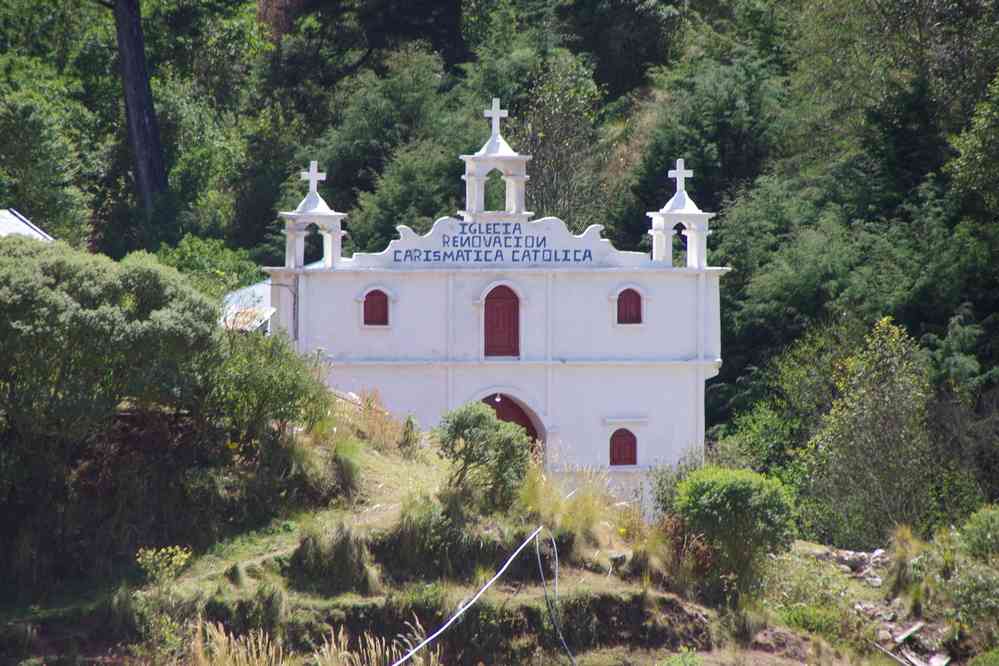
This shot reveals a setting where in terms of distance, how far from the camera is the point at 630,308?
3653 cm

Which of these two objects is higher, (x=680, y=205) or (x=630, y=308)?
(x=680, y=205)

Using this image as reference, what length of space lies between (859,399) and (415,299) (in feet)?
Result: 30.0

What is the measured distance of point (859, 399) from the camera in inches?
1371

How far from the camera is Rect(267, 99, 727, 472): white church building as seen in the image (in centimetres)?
3603

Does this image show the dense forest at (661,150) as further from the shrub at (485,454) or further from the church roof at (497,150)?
the shrub at (485,454)

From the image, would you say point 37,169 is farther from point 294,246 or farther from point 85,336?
point 85,336

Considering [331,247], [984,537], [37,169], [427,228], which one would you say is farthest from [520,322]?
[37,169]

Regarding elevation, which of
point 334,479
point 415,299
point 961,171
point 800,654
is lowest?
point 800,654

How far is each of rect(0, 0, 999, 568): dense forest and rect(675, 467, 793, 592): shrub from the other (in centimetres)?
775

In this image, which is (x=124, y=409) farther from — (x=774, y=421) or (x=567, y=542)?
(x=774, y=421)

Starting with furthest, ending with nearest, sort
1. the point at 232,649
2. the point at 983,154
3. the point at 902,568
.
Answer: the point at 983,154, the point at 902,568, the point at 232,649

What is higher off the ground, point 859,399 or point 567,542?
point 859,399

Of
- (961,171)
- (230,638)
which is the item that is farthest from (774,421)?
(230,638)

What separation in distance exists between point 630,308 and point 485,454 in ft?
38.3
